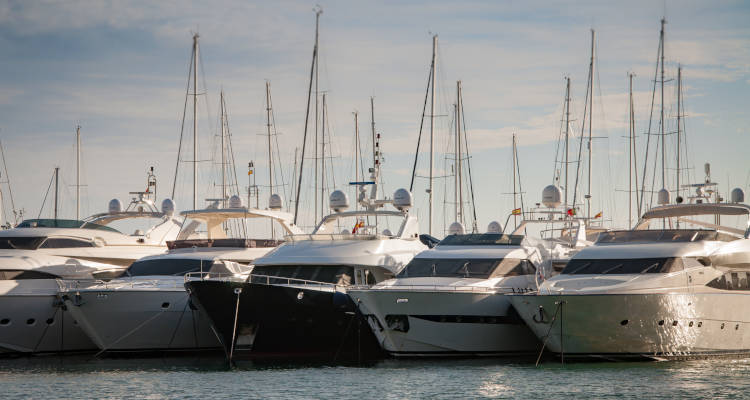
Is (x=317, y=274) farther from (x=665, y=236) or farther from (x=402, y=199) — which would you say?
(x=665, y=236)

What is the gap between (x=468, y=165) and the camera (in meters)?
47.5

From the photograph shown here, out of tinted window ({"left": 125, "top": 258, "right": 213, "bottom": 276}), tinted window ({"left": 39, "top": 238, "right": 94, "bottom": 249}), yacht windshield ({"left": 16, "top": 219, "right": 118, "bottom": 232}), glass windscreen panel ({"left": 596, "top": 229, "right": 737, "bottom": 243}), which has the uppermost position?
yacht windshield ({"left": 16, "top": 219, "right": 118, "bottom": 232})

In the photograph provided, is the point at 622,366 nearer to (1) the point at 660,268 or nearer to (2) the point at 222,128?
(1) the point at 660,268

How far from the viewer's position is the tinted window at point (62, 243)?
104ft

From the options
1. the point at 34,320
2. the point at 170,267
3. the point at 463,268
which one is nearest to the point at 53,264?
the point at 34,320

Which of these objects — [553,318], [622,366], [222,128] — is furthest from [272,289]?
[222,128]

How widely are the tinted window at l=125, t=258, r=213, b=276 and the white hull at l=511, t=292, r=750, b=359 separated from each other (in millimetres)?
10051

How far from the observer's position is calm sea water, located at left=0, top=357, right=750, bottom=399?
20938mm

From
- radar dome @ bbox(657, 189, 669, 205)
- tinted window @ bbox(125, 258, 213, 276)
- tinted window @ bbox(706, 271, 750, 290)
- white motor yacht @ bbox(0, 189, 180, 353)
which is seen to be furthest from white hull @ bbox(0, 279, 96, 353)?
radar dome @ bbox(657, 189, 669, 205)

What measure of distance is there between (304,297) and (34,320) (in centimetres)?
821

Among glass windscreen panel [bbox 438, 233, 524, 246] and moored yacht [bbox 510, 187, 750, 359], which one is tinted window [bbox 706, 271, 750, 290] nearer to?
moored yacht [bbox 510, 187, 750, 359]

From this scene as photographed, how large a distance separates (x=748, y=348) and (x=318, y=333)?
36.0 ft

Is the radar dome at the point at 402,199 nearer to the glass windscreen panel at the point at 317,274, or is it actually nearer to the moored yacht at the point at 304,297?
the moored yacht at the point at 304,297

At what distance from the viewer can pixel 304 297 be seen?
84.4 ft
